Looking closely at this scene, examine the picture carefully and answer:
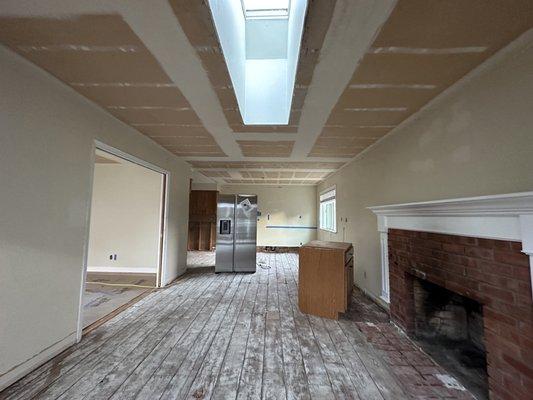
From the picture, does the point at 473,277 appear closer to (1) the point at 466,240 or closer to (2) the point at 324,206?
(1) the point at 466,240

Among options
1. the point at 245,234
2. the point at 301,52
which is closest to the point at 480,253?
the point at 301,52

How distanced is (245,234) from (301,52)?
4.29m

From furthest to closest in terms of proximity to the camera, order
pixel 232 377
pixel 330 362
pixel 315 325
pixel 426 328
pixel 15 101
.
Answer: pixel 315 325 < pixel 426 328 < pixel 330 362 < pixel 232 377 < pixel 15 101

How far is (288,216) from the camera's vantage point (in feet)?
27.0

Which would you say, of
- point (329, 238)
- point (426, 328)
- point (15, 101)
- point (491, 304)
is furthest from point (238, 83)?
point (329, 238)

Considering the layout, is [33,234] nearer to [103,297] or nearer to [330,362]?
[103,297]

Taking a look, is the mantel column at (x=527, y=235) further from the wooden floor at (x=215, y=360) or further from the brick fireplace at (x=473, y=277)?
the wooden floor at (x=215, y=360)

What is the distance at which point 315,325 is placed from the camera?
109 inches

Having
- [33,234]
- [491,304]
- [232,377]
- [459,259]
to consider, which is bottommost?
[232,377]

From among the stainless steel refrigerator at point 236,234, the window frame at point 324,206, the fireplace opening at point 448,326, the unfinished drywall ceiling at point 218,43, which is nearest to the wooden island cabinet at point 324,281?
the fireplace opening at point 448,326

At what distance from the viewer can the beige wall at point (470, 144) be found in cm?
142

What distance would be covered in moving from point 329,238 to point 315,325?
3.85 meters

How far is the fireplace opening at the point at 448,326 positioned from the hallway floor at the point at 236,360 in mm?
216

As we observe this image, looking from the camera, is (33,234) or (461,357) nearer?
(33,234)
